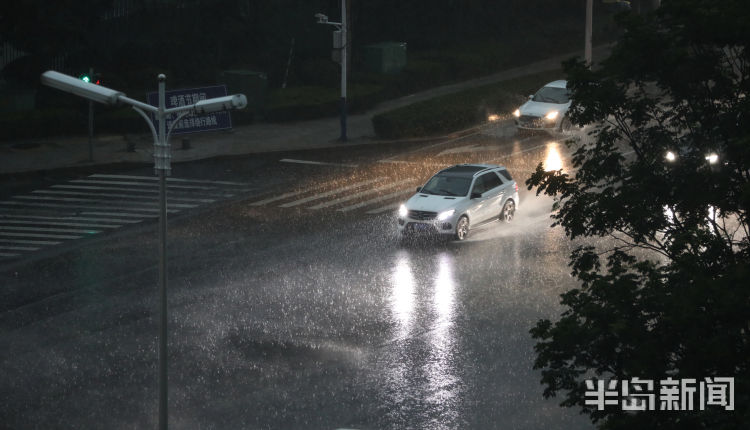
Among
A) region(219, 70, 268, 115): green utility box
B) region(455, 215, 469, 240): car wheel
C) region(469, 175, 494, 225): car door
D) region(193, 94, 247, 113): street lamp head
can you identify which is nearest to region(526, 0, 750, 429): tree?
region(193, 94, 247, 113): street lamp head

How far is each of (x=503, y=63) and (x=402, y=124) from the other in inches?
555

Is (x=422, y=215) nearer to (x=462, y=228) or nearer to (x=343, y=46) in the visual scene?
(x=462, y=228)

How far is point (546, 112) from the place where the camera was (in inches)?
1547

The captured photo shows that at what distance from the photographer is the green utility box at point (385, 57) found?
47.8 meters

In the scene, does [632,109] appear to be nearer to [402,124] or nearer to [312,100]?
[402,124]

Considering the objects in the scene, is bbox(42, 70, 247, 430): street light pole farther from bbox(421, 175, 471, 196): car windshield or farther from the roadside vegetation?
the roadside vegetation

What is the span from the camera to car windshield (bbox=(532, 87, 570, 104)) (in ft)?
132

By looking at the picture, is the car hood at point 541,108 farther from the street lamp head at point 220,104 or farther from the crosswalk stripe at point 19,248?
the street lamp head at point 220,104

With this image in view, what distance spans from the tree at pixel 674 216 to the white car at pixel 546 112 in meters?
26.0

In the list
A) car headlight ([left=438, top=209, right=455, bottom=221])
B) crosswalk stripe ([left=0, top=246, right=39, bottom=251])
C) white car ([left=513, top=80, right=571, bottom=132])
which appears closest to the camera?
crosswalk stripe ([left=0, top=246, right=39, bottom=251])

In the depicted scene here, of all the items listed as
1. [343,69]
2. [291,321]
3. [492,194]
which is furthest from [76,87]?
[343,69]

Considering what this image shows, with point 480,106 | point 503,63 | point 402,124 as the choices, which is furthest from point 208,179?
point 503,63

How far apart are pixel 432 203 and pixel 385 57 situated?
21.6 metres

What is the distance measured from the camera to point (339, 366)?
62.4 ft
